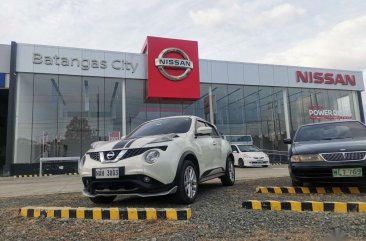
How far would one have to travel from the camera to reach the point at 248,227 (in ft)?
13.6

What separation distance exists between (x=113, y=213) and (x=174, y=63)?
20.6 metres

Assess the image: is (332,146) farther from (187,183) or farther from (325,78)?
(325,78)

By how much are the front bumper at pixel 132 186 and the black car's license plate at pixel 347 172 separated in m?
3.02

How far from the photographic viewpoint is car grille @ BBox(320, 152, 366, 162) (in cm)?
627

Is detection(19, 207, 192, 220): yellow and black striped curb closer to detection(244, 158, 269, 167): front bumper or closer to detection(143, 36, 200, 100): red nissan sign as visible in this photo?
Result: detection(244, 158, 269, 167): front bumper

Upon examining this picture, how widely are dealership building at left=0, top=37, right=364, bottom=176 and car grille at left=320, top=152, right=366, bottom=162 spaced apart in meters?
18.5

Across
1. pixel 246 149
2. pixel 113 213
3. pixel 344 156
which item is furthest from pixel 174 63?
pixel 113 213

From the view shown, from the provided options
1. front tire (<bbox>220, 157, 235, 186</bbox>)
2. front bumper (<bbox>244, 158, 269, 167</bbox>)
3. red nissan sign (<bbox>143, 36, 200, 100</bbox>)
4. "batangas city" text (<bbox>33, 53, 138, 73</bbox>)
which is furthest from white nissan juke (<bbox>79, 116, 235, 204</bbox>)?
"batangas city" text (<bbox>33, 53, 138, 73</bbox>)

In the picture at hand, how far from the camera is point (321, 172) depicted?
21.3 ft

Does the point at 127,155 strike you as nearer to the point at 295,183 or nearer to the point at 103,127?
the point at 295,183

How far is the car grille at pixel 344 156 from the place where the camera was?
6.27 metres

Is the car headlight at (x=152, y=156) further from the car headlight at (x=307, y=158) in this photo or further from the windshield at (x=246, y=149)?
the windshield at (x=246, y=149)

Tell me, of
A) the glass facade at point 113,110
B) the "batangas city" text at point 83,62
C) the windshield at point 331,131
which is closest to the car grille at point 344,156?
the windshield at point 331,131

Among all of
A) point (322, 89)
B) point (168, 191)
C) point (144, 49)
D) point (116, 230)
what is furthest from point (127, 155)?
point (322, 89)
